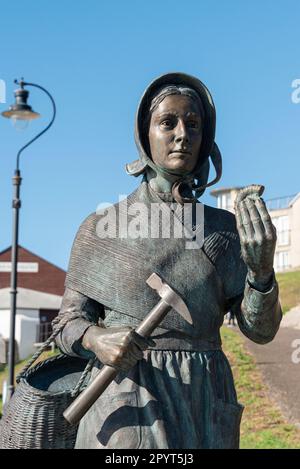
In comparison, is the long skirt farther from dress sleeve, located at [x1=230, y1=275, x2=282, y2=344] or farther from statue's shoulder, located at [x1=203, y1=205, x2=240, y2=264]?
statue's shoulder, located at [x1=203, y1=205, x2=240, y2=264]

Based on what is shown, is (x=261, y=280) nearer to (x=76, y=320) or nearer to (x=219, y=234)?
(x=219, y=234)

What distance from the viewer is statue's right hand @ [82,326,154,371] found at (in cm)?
405

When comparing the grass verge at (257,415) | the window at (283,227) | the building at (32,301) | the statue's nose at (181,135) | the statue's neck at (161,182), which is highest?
the window at (283,227)

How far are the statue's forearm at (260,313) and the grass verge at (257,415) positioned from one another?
11.3m

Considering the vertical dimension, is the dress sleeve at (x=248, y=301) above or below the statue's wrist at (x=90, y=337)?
above

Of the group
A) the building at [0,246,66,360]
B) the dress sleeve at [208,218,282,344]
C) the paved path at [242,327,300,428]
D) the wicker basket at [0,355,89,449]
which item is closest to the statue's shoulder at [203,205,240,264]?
the dress sleeve at [208,218,282,344]

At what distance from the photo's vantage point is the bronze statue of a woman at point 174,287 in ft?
13.7

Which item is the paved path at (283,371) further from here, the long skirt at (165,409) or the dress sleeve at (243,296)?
the long skirt at (165,409)

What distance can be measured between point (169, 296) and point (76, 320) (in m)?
0.57

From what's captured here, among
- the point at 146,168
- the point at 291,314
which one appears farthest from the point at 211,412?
the point at 291,314

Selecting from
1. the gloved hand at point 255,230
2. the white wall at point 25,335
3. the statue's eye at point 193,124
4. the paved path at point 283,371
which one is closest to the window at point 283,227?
the white wall at point 25,335

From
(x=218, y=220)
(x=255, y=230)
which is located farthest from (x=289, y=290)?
(x=255, y=230)

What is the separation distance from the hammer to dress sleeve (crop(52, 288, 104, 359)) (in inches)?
13.3

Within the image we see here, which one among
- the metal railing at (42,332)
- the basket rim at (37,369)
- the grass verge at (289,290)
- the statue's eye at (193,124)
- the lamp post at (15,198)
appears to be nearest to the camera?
the basket rim at (37,369)
